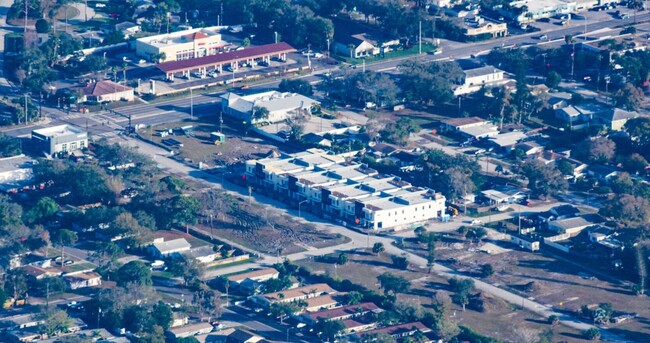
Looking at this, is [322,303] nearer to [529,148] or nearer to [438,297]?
[438,297]

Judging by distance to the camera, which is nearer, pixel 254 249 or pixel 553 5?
pixel 254 249

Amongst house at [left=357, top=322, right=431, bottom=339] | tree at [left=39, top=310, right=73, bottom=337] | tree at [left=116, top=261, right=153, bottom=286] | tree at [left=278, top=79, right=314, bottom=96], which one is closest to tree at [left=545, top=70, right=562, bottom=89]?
tree at [left=278, top=79, right=314, bottom=96]

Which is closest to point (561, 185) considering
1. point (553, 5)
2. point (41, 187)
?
point (41, 187)


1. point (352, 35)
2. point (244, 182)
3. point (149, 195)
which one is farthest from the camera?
point (352, 35)

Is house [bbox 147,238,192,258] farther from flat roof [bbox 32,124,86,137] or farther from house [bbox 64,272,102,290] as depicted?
flat roof [bbox 32,124,86,137]

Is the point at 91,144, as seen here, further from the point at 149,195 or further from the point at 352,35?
the point at 352,35

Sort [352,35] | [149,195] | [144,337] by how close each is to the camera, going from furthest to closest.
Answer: [352,35] → [149,195] → [144,337]

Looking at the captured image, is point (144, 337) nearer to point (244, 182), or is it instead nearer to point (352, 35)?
point (244, 182)

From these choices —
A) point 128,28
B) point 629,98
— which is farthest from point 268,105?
point 629,98
